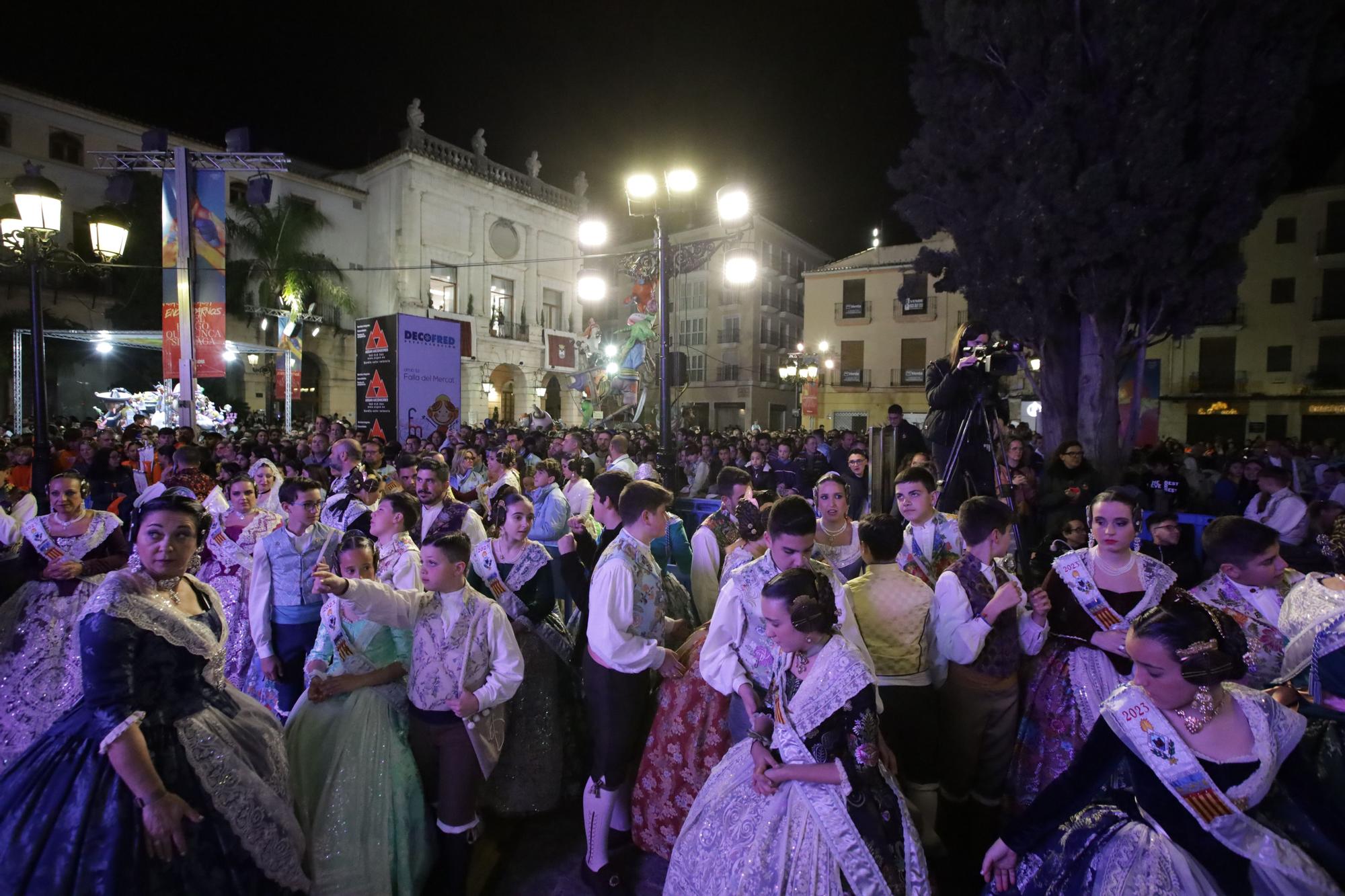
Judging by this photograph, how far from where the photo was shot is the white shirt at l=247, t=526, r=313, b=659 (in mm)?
3986

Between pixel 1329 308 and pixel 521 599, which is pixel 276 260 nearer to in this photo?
pixel 521 599

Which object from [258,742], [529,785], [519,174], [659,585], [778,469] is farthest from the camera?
[519,174]

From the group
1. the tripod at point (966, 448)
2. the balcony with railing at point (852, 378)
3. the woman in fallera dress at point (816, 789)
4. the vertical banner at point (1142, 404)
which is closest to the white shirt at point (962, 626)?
the woman in fallera dress at point (816, 789)

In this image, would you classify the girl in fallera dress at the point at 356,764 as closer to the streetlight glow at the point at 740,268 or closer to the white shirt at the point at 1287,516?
the white shirt at the point at 1287,516

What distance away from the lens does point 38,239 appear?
7.30 m

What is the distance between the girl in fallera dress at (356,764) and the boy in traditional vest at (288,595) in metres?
0.91

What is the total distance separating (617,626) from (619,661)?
0.16 metres

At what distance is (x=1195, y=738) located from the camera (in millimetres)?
2012

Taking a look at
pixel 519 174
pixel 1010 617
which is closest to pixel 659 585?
pixel 1010 617

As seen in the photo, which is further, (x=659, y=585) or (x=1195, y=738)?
(x=659, y=585)

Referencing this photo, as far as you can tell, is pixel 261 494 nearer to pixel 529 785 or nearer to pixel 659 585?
pixel 529 785

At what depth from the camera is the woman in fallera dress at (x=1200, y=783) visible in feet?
6.43

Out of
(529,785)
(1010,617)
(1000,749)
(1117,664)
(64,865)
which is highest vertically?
(1010,617)

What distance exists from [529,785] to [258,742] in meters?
1.68
